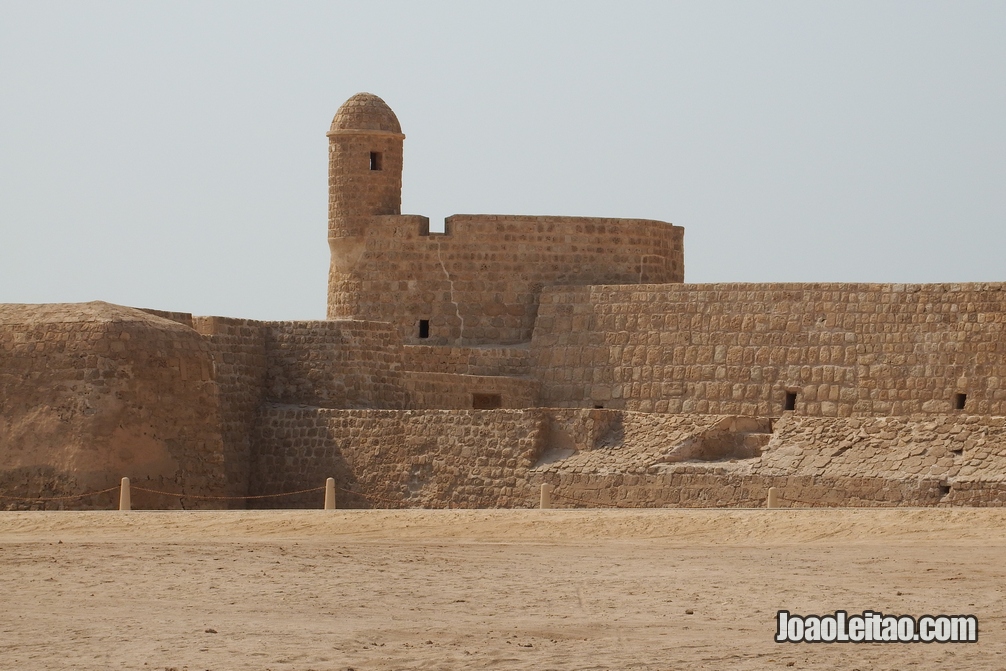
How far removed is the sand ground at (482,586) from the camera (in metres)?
11.2

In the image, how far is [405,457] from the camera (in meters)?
23.7

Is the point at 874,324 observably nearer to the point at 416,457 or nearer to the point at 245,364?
the point at 416,457

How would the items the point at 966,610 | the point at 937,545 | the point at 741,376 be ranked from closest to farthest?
the point at 966,610, the point at 937,545, the point at 741,376

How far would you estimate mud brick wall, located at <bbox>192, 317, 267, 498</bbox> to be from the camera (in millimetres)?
24031

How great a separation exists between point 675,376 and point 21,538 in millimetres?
11212

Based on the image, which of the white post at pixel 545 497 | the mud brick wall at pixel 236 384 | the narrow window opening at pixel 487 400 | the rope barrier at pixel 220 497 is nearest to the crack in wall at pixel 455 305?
the narrow window opening at pixel 487 400

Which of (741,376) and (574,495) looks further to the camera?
(741,376)

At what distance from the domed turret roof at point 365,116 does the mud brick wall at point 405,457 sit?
663 cm

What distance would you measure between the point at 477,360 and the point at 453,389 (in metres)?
1.32

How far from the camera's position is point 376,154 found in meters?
29.9

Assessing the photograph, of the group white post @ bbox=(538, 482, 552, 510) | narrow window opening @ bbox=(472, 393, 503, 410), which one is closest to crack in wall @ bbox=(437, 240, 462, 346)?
narrow window opening @ bbox=(472, 393, 503, 410)

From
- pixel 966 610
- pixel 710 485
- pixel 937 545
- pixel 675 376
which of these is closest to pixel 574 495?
pixel 710 485

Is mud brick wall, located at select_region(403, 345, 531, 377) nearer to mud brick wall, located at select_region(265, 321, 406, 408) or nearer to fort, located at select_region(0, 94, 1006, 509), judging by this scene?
fort, located at select_region(0, 94, 1006, 509)

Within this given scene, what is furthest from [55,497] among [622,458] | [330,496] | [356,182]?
[356,182]
